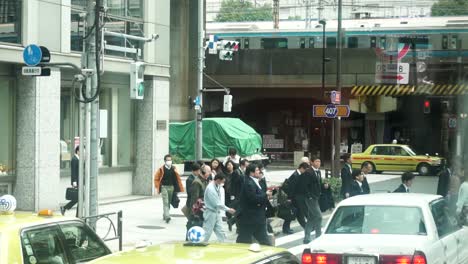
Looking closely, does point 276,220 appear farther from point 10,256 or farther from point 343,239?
point 10,256

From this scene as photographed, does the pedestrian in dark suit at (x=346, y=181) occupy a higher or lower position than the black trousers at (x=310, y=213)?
higher

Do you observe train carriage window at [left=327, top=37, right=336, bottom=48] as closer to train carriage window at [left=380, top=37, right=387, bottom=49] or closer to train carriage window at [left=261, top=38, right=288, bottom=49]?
train carriage window at [left=261, top=38, right=288, bottom=49]

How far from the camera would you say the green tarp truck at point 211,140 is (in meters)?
36.5

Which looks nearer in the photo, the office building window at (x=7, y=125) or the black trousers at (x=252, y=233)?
the black trousers at (x=252, y=233)

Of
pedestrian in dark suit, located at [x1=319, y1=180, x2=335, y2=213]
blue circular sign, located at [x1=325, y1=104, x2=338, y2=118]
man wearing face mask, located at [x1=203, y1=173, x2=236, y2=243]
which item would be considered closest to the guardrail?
man wearing face mask, located at [x1=203, y1=173, x2=236, y2=243]

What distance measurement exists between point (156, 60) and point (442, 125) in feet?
107

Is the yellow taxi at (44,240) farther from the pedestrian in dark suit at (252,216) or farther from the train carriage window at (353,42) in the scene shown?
the train carriage window at (353,42)

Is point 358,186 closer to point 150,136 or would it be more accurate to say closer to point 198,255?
point 150,136

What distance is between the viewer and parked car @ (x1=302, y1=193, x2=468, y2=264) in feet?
27.3

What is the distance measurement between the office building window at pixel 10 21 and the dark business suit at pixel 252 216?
9.31m

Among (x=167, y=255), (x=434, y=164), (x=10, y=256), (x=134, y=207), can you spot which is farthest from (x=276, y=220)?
(x=434, y=164)

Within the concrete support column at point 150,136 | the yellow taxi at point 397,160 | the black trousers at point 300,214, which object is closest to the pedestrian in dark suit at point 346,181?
the black trousers at point 300,214

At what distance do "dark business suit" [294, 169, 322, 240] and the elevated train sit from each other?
28.0 meters

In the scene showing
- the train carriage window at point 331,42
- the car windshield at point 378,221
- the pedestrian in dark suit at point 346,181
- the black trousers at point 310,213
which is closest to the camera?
the car windshield at point 378,221
